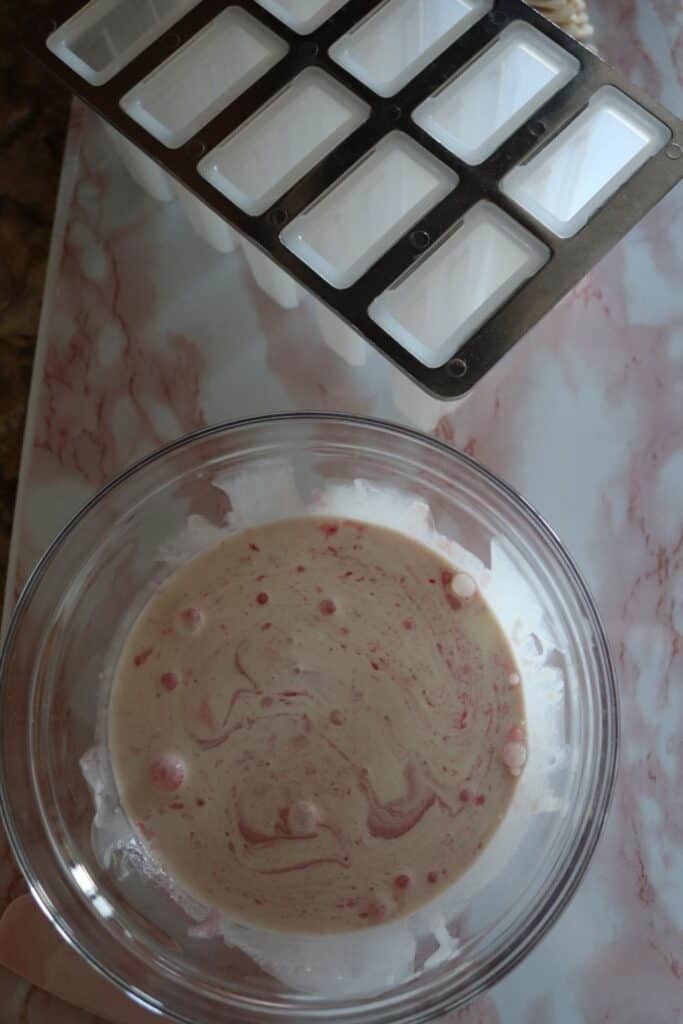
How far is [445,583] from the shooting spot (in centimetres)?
67

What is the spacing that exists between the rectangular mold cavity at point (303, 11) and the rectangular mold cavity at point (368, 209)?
8 cm

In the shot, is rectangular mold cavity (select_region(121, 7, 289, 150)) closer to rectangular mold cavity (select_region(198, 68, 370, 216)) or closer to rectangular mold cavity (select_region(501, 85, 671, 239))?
rectangular mold cavity (select_region(198, 68, 370, 216))

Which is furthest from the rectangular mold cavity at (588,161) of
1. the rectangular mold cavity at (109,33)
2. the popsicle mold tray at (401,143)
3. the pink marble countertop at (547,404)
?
the rectangular mold cavity at (109,33)

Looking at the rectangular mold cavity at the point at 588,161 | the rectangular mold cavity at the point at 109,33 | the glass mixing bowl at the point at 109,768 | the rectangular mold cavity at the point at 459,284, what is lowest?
the glass mixing bowl at the point at 109,768

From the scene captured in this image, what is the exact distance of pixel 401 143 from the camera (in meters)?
0.64

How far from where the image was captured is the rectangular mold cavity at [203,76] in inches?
25.5

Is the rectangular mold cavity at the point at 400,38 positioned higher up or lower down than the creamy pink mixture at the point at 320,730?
higher up

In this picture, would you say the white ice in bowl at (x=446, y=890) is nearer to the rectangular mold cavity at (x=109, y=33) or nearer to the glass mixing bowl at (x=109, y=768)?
the glass mixing bowl at (x=109, y=768)

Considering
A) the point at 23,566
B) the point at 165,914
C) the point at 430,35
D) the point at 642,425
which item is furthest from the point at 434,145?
the point at 165,914

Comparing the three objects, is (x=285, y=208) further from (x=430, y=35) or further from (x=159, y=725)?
(x=159, y=725)

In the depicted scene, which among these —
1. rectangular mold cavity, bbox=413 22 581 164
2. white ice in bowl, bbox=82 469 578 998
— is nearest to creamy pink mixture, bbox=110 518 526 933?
white ice in bowl, bbox=82 469 578 998

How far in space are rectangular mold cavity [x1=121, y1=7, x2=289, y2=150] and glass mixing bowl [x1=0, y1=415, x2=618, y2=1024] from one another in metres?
0.18

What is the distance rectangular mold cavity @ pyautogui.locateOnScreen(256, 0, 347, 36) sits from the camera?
25.7 inches

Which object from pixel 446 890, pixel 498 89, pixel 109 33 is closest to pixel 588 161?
pixel 498 89
